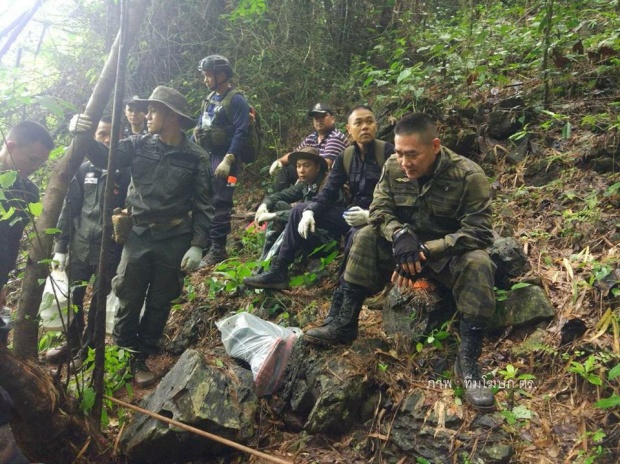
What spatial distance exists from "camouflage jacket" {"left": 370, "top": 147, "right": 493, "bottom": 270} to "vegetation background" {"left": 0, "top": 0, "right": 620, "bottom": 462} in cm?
90

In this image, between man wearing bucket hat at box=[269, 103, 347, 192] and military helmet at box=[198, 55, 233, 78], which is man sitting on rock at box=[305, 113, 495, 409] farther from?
military helmet at box=[198, 55, 233, 78]

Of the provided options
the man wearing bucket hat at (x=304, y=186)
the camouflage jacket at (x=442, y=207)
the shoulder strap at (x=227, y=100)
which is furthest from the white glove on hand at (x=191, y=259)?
the shoulder strap at (x=227, y=100)

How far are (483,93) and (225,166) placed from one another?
365 cm

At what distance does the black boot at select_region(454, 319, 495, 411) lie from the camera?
294 cm

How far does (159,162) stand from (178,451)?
7.94 feet

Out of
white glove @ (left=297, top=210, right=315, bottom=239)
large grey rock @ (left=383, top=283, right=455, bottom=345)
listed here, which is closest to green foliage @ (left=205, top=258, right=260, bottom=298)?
white glove @ (left=297, top=210, right=315, bottom=239)

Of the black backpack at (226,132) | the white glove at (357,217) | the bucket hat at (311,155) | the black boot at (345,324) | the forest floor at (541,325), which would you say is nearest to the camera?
the forest floor at (541,325)

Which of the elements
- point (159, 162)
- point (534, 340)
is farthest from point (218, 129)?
point (534, 340)

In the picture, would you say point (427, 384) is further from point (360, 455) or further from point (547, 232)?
point (547, 232)

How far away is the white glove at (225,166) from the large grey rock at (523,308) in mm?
3643

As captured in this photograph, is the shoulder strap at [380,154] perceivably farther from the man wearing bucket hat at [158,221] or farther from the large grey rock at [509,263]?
the man wearing bucket hat at [158,221]

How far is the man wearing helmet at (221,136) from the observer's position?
585 cm

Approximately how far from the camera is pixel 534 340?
331cm

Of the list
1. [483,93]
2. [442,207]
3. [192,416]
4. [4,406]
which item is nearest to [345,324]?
[442,207]
